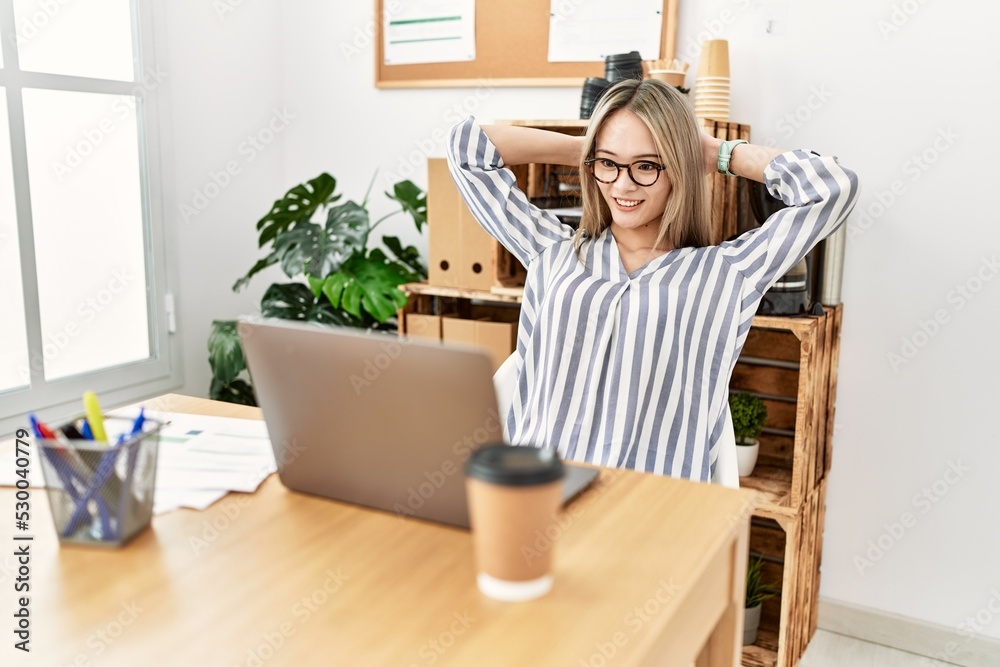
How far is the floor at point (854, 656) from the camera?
2.30 metres

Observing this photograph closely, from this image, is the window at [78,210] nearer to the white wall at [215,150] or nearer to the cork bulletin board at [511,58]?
the white wall at [215,150]

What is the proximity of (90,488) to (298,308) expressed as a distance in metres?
1.88

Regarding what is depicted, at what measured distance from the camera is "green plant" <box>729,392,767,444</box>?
89.4 inches

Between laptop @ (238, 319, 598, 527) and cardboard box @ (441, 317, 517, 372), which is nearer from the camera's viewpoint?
laptop @ (238, 319, 598, 527)

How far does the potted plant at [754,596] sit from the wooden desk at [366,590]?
1.43m

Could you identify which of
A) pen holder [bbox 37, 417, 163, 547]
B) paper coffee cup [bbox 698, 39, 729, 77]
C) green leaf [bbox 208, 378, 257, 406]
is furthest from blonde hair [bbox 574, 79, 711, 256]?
green leaf [bbox 208, 378, 257, 406]

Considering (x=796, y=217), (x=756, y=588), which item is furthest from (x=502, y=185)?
(x=756, y=588)

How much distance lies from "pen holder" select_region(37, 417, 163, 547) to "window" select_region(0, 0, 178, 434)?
1711 millimetres

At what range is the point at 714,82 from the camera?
2213 millimetres

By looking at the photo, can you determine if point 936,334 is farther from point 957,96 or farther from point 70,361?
point 70,361

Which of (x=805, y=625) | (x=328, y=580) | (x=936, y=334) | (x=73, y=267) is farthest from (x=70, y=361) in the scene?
(x=936, y=334)

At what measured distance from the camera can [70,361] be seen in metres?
2.58

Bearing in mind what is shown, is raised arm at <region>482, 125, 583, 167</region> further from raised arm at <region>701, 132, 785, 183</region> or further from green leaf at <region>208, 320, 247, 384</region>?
green leaf at <region>208, 320, 247, 384</region>

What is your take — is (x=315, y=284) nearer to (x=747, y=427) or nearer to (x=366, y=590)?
(x=747, y=427)
